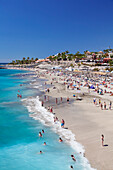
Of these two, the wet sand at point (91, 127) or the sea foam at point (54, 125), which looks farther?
the sea foam at point (54, 125)

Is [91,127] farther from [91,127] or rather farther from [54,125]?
[54,125]

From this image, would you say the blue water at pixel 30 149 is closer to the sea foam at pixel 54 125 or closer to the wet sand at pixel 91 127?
the sea foam at pixel 54 125

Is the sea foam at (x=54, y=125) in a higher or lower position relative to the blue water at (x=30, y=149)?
higher

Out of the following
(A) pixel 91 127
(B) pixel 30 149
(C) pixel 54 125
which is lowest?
(B) pixel 30 149

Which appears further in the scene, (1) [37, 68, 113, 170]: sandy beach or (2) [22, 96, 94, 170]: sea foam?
(2) [22, 96, 94, 170]: sea foam

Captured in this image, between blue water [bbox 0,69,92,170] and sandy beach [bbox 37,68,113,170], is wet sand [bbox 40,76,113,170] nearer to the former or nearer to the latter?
sandy beach [bbox 37,68,113,170]

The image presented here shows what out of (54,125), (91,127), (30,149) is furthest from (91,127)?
(30,149)

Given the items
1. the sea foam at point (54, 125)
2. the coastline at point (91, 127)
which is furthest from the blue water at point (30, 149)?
the coastline at point (91, 127)

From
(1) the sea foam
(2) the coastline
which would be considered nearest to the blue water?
(1) the sea foam

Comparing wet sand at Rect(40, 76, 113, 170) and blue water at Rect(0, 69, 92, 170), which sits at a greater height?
wet sand at Rect(40, 76, 113, 170)
